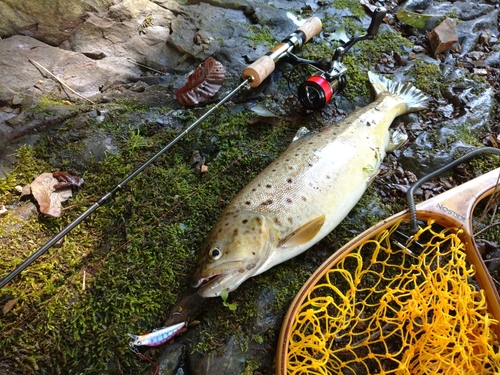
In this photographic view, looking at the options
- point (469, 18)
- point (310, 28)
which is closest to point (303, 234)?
point (310, 28)

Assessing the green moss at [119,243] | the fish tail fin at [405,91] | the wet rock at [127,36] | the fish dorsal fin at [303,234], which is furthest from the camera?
the wet rock at [127,36]

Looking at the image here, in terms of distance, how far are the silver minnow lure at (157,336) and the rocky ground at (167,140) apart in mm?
64

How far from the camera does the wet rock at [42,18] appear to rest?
446cm

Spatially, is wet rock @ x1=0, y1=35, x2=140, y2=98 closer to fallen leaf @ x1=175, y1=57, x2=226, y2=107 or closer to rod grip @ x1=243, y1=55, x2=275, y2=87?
fallen leaf @ x1=175, y1=57, x2=226, y2=107

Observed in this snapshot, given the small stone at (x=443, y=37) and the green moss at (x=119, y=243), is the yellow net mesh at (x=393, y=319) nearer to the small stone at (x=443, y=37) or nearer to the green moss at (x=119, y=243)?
the green moss at (x=119, y=243)

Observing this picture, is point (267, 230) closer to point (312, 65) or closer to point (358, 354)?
point (358, 354)

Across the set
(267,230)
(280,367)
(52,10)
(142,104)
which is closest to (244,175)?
(267,230)

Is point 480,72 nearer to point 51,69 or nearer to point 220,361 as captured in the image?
point 220,361

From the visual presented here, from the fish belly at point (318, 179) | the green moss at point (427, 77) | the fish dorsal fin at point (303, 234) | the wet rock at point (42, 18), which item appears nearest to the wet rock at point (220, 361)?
the fish belly at point (318, 179)

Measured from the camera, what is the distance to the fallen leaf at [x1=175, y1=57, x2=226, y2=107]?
3.97 metres

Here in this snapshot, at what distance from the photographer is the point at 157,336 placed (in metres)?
2.64

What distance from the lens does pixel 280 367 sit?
244cm

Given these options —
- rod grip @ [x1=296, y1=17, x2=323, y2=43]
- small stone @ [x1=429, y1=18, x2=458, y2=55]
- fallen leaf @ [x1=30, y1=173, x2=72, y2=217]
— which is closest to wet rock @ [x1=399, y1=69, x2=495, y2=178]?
small stone @ [x1=429, y1=18, x2=458, y2=55]

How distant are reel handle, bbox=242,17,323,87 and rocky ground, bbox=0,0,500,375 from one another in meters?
0.37
